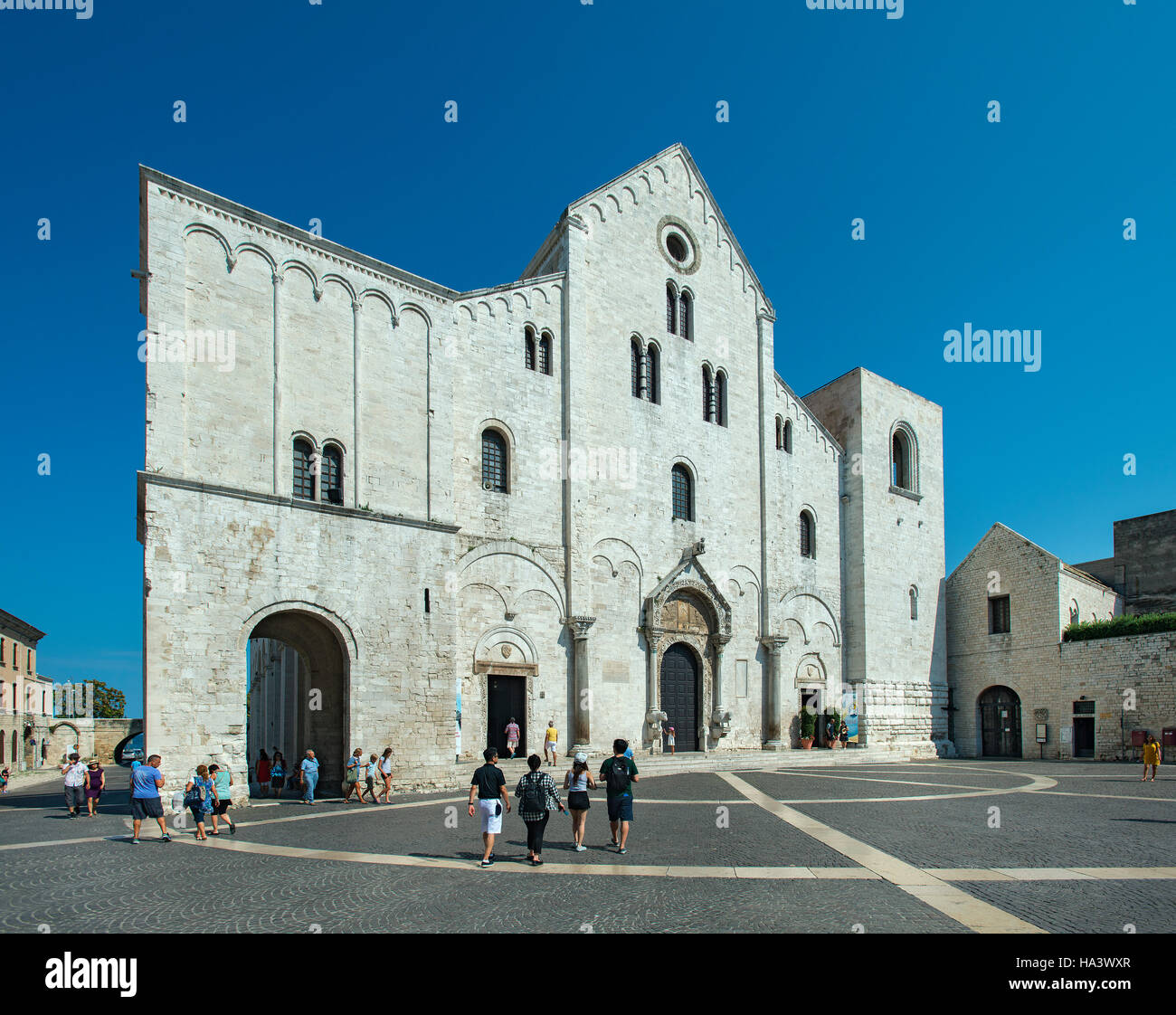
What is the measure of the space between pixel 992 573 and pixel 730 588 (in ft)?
45.6

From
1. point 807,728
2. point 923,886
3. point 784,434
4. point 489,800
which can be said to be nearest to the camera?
point 923,886

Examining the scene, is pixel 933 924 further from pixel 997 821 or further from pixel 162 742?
pixel 162 742

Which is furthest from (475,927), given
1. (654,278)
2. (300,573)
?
(654,278)

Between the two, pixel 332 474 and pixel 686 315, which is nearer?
pixel 332 474

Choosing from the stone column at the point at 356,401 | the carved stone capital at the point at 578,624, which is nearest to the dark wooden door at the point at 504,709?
the carved stone capital at the point at 578,624

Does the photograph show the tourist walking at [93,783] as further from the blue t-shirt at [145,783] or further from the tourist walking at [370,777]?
the tourist walking at [370,777]

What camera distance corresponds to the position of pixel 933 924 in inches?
299

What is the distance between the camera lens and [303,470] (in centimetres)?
2030

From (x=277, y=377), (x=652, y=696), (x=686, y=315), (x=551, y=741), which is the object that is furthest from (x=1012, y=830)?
(x=686, y=315)

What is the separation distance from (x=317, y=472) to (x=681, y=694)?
14412 mm

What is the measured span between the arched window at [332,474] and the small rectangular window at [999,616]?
2832cm

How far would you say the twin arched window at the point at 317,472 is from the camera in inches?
795

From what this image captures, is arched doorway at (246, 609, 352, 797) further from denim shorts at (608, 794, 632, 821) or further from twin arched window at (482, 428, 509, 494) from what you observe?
denim shorts at (608, 794, 632, 821)

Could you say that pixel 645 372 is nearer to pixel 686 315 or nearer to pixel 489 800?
pixel 686 315
